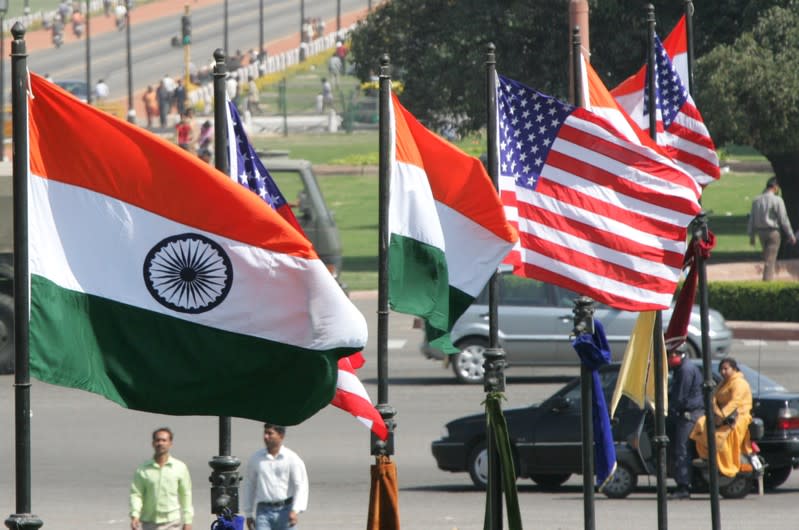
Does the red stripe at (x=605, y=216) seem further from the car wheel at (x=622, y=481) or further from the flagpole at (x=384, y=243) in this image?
the car wheel at (x=622, y=481)

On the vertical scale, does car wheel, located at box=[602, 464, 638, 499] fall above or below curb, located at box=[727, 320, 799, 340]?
below

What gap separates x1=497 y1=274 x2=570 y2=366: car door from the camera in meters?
22.6

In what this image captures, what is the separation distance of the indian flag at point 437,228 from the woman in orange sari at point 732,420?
6.31m

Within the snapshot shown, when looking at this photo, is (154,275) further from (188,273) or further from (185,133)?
(185,133)

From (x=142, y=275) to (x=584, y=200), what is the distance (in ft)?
14.6

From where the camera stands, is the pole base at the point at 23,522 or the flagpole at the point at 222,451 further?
the flagpole at the point at 222,451

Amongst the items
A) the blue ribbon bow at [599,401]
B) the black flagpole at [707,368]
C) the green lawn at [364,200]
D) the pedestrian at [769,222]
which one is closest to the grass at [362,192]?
the green lawn at [364,200]

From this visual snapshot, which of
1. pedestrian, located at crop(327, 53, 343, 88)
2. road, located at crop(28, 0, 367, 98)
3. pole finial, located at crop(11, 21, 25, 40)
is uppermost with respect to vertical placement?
road, located at crop(28, 0, 367, 98)

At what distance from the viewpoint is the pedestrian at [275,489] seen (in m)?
12.4

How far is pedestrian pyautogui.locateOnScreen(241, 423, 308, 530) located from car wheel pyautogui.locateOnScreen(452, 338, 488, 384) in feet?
33.8

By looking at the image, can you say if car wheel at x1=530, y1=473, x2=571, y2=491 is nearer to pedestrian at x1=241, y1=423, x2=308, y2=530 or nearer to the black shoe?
the black shoe

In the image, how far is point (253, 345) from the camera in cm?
729

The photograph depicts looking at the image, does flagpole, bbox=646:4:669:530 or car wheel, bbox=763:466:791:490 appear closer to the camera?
flagpole, bbox=646:4:669:530

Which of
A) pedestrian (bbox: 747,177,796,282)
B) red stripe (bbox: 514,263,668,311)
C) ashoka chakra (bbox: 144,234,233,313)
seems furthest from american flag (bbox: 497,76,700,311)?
pedestrian (bbox: 747,177,796,282)
